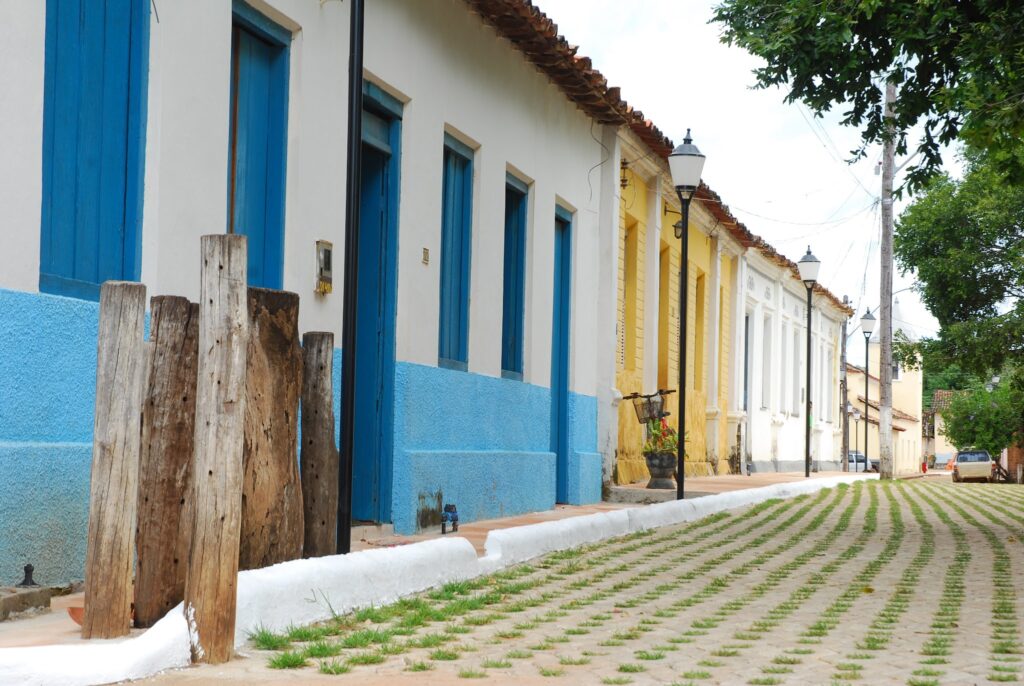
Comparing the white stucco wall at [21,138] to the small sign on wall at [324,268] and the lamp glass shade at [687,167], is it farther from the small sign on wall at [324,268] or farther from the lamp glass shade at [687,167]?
the lamp glass shade at [687,167]

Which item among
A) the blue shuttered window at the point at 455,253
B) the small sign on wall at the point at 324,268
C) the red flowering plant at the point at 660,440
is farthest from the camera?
the red flowering plant at the point at 660,440

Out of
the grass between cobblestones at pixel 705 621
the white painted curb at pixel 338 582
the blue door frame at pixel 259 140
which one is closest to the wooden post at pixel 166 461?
the white painted curb at pixel 338 582

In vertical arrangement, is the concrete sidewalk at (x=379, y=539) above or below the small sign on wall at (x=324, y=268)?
below

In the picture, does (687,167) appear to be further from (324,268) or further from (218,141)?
(218,141)

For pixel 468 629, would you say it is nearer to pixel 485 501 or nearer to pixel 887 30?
pixel 485 501

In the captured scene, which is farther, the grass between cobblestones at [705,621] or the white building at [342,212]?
the white building at [342,212]

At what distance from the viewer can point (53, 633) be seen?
5.16 meters

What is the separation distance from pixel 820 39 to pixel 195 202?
6308mm

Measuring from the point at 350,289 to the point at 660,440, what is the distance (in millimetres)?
12564

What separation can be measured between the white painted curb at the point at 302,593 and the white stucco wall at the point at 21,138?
1860mm

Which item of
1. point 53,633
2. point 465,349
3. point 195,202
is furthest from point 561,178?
point 53,633

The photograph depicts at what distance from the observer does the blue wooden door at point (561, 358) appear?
15.4 m

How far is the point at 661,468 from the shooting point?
18375 millimetres

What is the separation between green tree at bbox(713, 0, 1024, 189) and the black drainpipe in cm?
487
